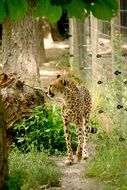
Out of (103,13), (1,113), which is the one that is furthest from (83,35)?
(103,13)

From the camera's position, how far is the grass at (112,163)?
226 inches

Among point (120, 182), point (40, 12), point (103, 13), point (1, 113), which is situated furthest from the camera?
point (120, 182)

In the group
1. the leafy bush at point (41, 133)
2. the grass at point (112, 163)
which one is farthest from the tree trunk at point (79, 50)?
the grass at point (112, 163)

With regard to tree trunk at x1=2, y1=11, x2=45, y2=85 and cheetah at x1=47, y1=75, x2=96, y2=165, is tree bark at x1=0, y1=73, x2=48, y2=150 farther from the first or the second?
tree trunk at x1=2, y1=11, x2=45, y2=85

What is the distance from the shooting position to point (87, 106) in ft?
23.8

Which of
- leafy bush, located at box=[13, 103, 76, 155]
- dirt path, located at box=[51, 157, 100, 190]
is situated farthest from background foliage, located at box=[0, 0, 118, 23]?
leafy bush, located at box=[13, 103, 76, 155]

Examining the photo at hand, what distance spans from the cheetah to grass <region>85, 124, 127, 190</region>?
28 centimetres

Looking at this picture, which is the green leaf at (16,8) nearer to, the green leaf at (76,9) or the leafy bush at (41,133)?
the green leaf at (76,9)

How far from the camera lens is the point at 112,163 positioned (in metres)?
5.96

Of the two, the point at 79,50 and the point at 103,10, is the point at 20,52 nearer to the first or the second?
the point at 79,50

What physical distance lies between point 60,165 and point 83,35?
5.57 m

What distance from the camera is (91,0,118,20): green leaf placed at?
2.07m

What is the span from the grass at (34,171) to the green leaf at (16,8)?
352 cm

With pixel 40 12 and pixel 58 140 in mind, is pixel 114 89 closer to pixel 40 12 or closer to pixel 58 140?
pixel 58 140
